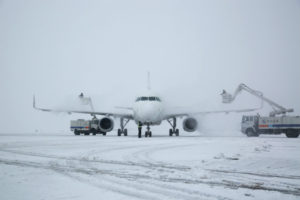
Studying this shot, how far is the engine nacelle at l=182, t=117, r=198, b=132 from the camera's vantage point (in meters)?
35.4

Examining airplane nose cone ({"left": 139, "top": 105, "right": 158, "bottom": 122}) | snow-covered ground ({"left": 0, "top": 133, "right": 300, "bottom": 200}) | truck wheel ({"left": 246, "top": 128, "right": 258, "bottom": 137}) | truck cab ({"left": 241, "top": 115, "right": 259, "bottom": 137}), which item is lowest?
snow-covered ground ({"left": 0, "top": 133, "right": 300, "bottom": 200})

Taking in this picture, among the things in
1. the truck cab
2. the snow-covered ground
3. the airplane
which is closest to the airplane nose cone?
the airplane

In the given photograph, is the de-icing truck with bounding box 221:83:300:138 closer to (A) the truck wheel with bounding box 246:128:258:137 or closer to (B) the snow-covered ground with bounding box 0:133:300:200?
(A) the truck wheel with bounding box 246:128:258:137

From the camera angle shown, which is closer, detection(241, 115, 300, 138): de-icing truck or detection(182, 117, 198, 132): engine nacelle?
detection(241, 115, 300, 138): de-icing truck

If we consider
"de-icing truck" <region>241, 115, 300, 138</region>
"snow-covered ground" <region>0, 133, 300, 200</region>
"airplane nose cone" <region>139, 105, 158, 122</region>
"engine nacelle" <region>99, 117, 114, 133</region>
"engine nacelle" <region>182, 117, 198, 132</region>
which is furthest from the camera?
"engine nacelle" <region>99, 117, 114, 133</region>

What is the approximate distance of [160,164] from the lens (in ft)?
35.1

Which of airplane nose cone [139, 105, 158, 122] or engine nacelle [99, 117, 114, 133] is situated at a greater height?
airplane nose cone [139, 105, 158, 122]

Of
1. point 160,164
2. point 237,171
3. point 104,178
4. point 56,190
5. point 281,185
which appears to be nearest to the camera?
point 56,190

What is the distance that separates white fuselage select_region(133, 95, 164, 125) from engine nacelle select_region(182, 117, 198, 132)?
424cm

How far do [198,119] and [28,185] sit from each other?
29923 millimetres

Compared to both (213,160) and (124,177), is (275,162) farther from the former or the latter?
(124,177)

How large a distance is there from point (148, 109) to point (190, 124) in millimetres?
7157

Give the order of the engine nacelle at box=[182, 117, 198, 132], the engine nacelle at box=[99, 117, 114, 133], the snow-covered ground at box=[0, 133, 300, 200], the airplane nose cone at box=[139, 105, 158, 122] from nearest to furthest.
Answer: the snow-covered ground at box=[0, 133, 300, 200], the airplane nose cone at box=[139, 105, 158, 122], the engine nacelle at box=[182, 117, 198, 132], the engine nacelle at box=[99, 117, 114, 133]

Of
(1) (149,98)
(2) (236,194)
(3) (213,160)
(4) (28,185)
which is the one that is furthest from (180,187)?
(1) (149,98)
